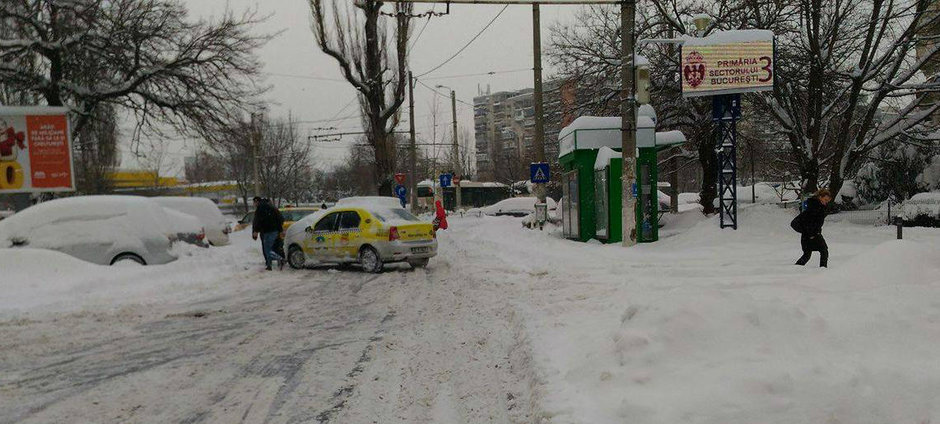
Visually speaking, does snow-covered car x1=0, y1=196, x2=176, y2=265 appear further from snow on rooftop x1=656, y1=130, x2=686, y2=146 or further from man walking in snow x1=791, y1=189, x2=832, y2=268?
snow on rooftop x1=656, y1=130, x2=686, y2=146

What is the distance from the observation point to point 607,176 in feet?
55.6

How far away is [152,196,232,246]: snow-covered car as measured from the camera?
19969 millimetres

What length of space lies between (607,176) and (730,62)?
4.00 metres

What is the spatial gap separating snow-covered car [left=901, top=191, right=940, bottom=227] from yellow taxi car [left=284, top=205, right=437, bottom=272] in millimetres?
13748

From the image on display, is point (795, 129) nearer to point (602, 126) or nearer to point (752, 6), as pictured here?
point (752, 6)

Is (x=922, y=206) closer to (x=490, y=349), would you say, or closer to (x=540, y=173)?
(x=540, y=173)

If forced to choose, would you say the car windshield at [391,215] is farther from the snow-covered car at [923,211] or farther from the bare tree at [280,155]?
the bare tree at [280,155]

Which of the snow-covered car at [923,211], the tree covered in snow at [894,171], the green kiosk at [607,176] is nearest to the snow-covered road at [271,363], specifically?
the green kiosk at [607,176]

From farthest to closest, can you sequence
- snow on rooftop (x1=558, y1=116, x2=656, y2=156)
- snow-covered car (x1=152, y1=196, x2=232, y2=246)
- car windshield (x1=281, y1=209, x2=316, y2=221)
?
1. car windshield (x1=281, y1=209, x2=316, y2=221)
2. snow-covered car (x1=152, y1=196, x2=232, y2=246)
3. snow on rooftop (x1=558, y1=116, x2=656, y2=156)

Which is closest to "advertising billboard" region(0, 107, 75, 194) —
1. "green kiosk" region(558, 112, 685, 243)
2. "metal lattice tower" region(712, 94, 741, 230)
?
"green kiosk" region(558, 112, 685, 243)

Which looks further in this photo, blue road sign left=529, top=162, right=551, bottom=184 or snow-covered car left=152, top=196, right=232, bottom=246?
blue road sign left=529, top=162, right=551, bottom=184

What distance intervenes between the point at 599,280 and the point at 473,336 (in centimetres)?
435

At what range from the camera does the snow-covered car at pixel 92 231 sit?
12773mm

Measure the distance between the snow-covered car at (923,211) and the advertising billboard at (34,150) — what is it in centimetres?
2300
